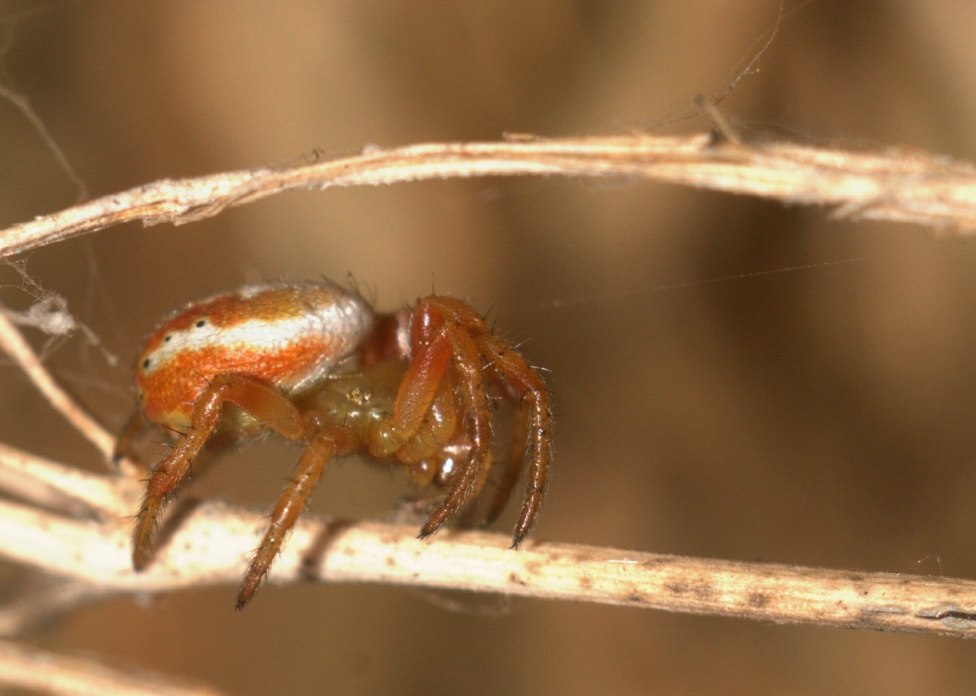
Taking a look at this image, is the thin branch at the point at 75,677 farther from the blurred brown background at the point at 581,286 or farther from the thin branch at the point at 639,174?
the thin branch at the point at 639,174

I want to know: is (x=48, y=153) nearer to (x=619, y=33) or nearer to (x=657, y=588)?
(x=619, y=33)

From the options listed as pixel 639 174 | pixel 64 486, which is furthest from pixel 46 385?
pixel 639 174

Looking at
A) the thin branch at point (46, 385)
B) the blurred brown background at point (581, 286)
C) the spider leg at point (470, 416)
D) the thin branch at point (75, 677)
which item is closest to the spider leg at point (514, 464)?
the spider leg at point (470, 416)

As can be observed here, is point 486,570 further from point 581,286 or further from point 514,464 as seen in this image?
point 581,286

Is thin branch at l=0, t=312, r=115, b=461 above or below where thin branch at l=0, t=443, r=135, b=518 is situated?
above

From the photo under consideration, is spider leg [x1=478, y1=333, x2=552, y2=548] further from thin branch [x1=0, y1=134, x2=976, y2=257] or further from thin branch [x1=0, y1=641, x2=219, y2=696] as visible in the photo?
thin branch [x1=0, y1=641, x2=219, y2=696]

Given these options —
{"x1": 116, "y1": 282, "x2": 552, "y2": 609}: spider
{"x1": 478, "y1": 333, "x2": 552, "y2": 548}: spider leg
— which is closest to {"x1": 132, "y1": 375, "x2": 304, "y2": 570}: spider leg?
{"x1": 116, "y1": 282, "x2": 552, "y2": 609}: spider
